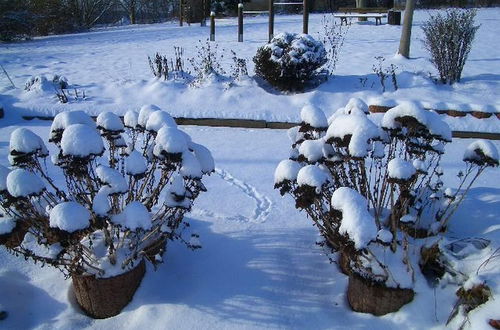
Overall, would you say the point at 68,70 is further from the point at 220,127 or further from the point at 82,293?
the point at 82,293

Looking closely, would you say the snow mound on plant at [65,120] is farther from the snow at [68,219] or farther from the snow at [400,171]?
the snow at [400,171]

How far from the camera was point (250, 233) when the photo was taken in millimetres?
3447

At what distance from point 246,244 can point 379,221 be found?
3.51 ft

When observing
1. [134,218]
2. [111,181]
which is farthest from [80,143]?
[134,218]

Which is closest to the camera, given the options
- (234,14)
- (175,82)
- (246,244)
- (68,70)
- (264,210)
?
(246,244)

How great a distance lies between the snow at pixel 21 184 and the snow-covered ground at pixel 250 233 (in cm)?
98

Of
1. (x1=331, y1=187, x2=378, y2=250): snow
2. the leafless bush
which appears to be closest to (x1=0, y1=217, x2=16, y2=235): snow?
→ (x1=331, y1=187, x2=378, y2=250): snow

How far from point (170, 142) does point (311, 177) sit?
844mm

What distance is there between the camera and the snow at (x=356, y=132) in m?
2.23

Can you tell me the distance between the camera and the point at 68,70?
9.43m

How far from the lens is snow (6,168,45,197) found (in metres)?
2.19

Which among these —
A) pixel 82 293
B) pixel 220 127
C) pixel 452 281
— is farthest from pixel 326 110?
pixel 82 293

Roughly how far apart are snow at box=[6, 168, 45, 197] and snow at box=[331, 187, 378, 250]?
65.0 inches

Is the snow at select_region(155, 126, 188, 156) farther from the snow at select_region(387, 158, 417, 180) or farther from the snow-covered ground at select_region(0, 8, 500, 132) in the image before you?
the snow-covered ground at select_region(0, 8, 500, 132)
